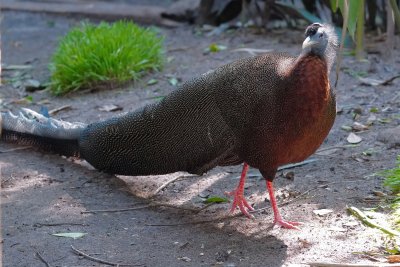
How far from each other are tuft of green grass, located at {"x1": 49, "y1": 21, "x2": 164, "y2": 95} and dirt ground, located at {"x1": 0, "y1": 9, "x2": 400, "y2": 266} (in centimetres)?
40

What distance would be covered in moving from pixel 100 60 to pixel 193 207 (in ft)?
9.07

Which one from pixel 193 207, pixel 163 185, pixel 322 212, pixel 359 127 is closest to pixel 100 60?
pixel 163 185

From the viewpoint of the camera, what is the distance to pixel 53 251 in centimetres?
370

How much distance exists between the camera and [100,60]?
267 inches

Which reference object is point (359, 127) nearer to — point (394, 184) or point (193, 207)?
point (394, 184)

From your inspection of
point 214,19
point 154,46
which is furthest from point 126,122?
point 214,19

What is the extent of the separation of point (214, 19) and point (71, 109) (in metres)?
3.16

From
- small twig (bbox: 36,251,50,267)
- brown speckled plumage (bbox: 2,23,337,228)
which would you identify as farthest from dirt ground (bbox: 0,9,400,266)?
brown speckled plumage (bbox: 2,23,337,228)

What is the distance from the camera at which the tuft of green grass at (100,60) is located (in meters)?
6.78

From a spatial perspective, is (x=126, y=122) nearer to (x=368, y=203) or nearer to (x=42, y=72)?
(x=368, y=203)

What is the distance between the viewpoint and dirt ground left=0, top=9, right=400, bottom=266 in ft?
12.1

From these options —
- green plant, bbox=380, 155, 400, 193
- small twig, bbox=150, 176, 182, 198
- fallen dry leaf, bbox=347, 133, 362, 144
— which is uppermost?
green plant, bbox=380, 155, 400, 193

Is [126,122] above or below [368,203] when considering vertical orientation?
above

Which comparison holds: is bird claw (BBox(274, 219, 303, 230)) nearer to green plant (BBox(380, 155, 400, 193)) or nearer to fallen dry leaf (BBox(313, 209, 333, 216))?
fallen dry leaf (BBox(313, 209, 333, 216))
